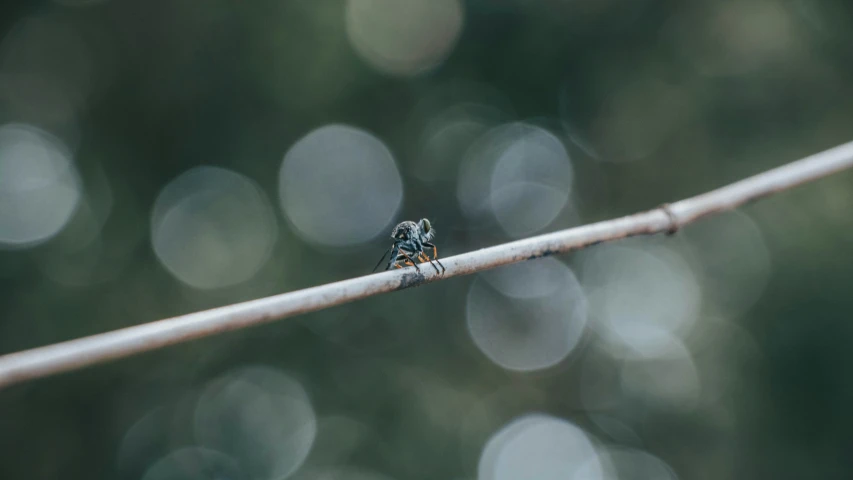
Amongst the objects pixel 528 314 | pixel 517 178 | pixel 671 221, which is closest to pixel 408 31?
pixel 517 178

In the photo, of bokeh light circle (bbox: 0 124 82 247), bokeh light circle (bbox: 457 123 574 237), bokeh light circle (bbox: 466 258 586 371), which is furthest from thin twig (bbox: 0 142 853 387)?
bokeh light circle (bbox: 466 258 586 371)

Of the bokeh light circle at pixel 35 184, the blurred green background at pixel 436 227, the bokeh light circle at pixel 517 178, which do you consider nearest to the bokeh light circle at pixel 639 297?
the blurred green background at pixel 436 227

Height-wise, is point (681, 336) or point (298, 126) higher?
point (298, 126)

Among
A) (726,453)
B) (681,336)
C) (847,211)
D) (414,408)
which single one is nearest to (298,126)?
(414,408)

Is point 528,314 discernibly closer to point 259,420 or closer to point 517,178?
point 517,178

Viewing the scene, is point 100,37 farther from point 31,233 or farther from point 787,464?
point 787,464

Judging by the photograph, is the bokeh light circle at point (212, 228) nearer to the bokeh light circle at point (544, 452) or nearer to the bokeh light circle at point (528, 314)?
the bokeh light circle at point (528, 314)
